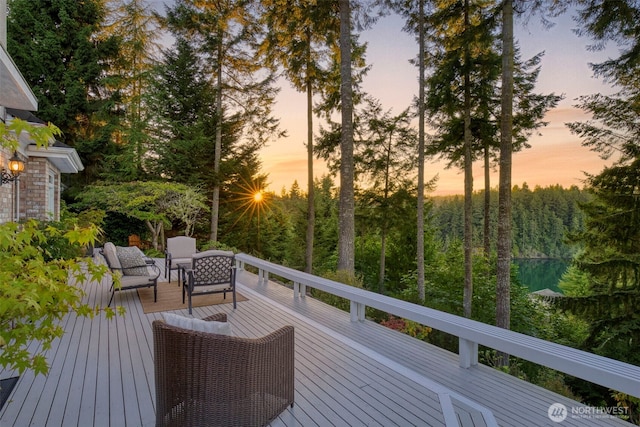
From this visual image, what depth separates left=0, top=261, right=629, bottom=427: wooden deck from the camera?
7.57ft

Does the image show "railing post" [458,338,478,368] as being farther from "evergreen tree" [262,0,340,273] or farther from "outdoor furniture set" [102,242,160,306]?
"evergreen tree" [262,0,340,273]

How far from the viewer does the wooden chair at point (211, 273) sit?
4754 millimetres

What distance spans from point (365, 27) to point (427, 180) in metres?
7.26

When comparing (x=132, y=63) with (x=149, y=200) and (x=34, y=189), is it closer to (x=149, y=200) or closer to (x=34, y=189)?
(x=149, y=200)

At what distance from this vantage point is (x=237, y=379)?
198 centimetres

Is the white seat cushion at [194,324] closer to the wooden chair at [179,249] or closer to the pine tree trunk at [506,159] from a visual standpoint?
the wooden chair at [179,249]

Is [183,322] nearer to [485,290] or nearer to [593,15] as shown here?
[593,15]

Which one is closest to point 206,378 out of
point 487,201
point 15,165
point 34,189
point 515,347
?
point 515,347

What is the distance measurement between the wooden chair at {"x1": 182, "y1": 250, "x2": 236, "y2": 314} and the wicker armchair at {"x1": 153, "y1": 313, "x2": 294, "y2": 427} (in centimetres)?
281

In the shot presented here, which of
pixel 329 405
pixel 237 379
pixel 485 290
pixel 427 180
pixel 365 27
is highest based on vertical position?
pixel 365 27

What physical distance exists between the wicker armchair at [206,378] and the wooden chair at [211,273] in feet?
9.23

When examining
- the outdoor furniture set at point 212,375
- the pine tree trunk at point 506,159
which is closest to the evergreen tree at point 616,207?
the pine tree trunk at point 506,159

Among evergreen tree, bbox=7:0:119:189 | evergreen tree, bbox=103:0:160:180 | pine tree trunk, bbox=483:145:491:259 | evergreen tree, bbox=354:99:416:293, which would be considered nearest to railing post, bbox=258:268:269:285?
evergreen tree, bbox=354:99:416:293

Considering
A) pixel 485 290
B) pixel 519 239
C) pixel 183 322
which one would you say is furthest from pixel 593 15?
pixel 519 239
